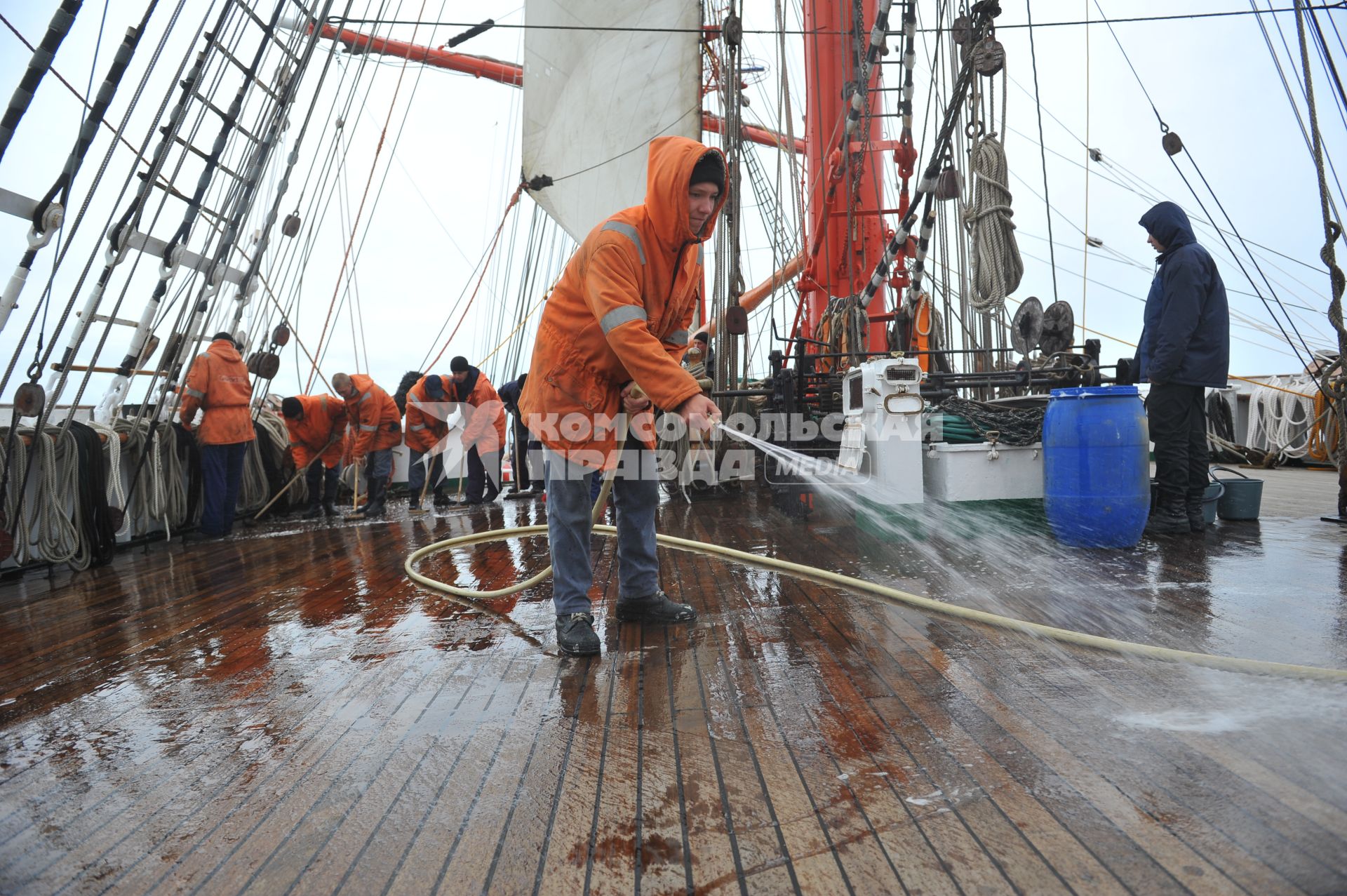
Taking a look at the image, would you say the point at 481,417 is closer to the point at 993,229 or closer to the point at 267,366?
the point at 267,366

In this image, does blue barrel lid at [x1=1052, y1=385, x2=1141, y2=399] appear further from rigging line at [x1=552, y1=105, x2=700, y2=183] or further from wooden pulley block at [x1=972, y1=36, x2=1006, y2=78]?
rigging line at [x1=552, y1=105, x2=700, y2=183]

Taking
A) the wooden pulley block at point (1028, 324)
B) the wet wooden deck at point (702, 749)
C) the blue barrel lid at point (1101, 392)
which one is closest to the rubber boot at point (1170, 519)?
the blue barrel lid at point (1101, 392)

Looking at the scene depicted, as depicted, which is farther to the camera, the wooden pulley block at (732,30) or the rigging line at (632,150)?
the rigging line at (632,150)

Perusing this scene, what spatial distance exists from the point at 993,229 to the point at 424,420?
18.7ft

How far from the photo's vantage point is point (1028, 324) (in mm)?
5074

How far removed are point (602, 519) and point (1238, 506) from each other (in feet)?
12.7

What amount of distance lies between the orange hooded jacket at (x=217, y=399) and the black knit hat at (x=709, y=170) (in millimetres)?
5500

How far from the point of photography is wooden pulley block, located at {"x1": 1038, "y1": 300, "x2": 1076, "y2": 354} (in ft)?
16.3

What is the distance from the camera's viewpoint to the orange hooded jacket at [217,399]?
21.8 feet

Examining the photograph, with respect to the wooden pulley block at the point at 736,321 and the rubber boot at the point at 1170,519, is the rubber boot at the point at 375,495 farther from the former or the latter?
the rubber boot at the point at 1170,519

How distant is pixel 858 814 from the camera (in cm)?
147

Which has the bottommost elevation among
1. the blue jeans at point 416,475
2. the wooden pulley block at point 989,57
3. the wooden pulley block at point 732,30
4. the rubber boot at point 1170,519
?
the rubber boot at point 1170,519

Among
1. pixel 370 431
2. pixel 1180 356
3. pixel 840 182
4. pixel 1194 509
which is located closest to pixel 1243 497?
pixel 1194 509

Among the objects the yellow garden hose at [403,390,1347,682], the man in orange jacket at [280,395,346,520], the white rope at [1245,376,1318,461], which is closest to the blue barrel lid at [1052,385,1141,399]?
the yellow garden hose at [403,390,1347,682]
